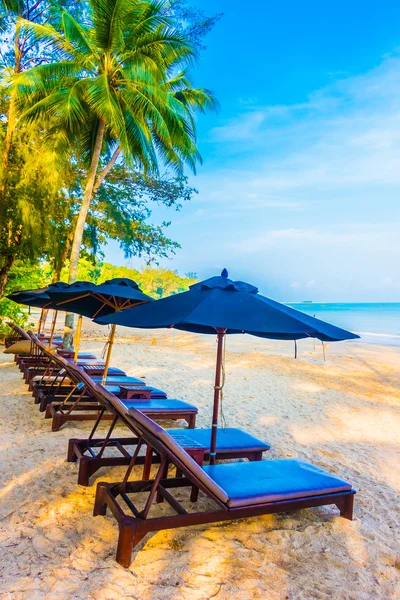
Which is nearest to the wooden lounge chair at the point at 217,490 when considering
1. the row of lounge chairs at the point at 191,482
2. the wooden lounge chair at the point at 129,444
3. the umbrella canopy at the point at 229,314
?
the row of lounge chairs at the point at 191,482

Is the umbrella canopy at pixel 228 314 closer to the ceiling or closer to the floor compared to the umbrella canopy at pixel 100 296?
closer to the floor

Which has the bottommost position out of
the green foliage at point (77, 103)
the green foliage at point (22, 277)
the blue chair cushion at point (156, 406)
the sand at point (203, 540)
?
the sand at point (203, 540)

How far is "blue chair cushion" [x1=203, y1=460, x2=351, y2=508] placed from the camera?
108 inches

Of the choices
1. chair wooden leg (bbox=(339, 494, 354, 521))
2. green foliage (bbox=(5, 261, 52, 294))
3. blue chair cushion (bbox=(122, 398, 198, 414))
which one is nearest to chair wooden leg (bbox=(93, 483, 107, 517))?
chair wooden leg (bbox=(339, 494, 354, 521))

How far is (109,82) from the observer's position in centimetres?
1203

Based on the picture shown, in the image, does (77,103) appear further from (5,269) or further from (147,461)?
(147,461)

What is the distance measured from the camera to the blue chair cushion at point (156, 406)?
5250 millimetres

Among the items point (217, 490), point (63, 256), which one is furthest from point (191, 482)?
point (63, 256)

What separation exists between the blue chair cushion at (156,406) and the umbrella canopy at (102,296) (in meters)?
1.09

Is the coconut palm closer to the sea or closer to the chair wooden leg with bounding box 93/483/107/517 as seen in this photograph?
the chair wooden leg with bounding box 93/483/107/517

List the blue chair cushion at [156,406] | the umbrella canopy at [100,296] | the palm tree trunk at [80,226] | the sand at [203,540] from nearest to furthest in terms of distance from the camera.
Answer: the sand at [203,540], the blue chair cushion at [156,406], the umbrella canopy at [100,296], the palm tree trunk at [80,226]

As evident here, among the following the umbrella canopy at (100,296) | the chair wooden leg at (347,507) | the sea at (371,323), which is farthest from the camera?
the sea at (371,323)

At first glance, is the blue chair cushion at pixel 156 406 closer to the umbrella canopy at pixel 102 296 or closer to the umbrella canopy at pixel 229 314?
the umbrella canopy at pixel 102 296

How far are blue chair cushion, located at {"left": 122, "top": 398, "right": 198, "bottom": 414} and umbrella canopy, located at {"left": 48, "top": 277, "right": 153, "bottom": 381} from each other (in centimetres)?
109
